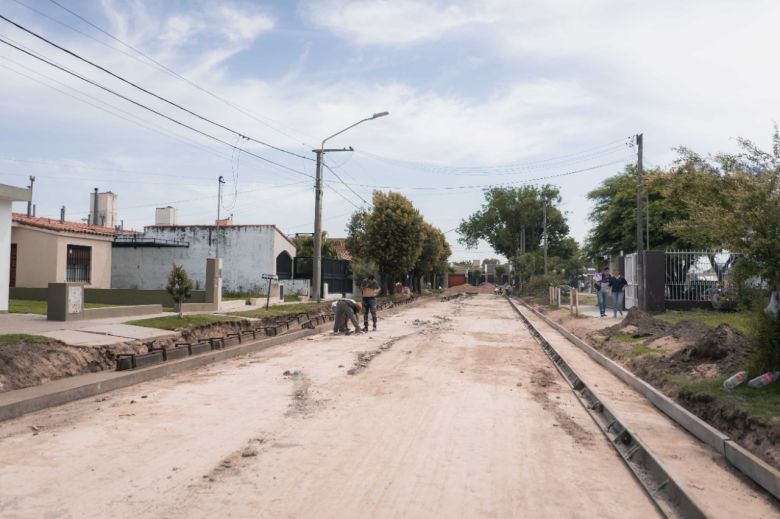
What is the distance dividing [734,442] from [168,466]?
16.8ft

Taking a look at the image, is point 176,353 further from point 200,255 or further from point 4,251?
point 200,255

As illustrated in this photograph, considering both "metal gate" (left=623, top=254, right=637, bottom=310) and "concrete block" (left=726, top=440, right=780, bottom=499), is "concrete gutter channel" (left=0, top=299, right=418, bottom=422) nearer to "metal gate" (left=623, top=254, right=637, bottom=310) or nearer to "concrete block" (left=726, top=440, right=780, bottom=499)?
"concrete block" (left=726, top=440, right=780, bottom=499)

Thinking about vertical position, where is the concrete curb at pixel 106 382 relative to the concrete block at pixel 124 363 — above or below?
below

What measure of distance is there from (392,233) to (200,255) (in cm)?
1152

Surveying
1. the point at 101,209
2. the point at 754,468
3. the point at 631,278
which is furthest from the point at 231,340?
the point at 101,209

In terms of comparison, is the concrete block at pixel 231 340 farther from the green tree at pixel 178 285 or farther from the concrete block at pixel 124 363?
the concrete block at pixel 124 363

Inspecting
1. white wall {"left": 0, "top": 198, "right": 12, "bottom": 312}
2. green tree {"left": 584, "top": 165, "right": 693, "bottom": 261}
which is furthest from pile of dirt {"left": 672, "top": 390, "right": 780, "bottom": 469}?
green tree {"left": 584, "top": 165, "right": 693, "bottom": 261}

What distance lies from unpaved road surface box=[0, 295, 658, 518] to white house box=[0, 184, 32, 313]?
9099 millimetres

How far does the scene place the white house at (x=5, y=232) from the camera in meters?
16.4

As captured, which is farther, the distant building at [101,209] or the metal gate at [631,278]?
the distant building at [101,209]

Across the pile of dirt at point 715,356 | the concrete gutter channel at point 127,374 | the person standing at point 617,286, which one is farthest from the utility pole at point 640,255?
the concrete gutter channel at point 127,374

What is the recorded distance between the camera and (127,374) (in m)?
9.60

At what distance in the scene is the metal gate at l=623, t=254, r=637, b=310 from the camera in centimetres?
2702

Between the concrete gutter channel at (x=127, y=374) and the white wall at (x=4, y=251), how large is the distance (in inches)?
257
